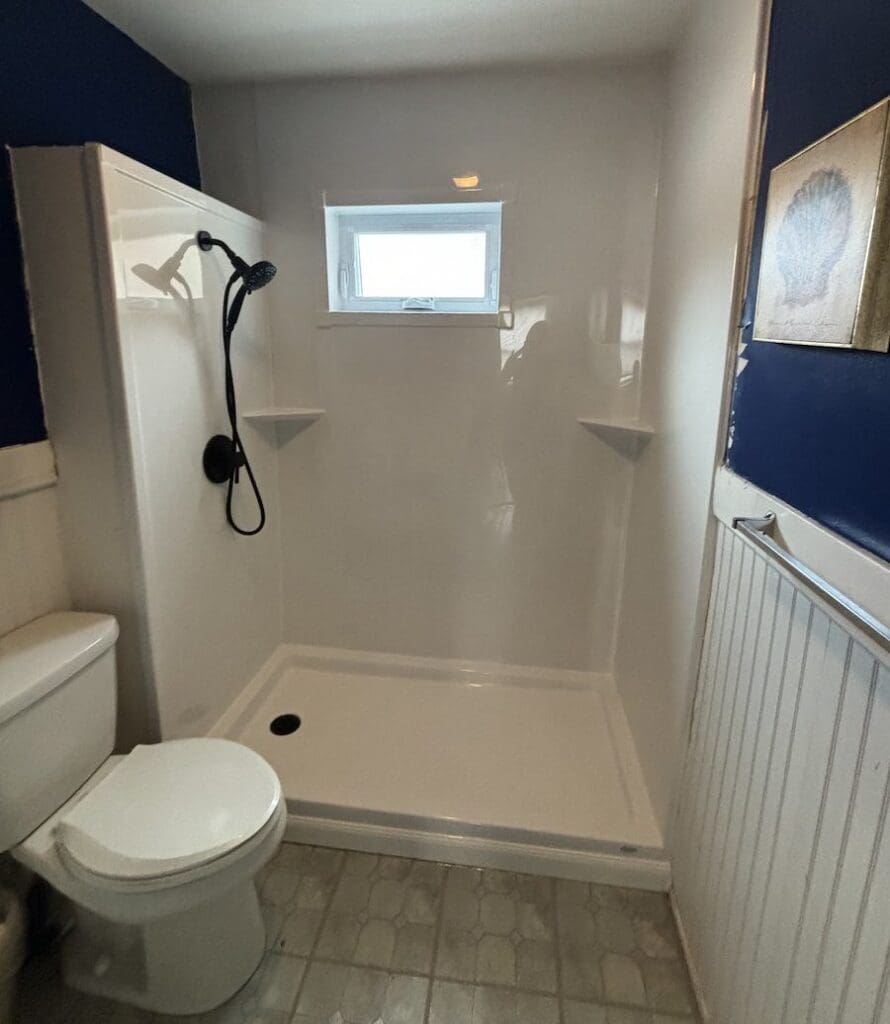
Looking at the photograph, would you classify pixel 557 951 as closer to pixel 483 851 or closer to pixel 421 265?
pixel 483 851

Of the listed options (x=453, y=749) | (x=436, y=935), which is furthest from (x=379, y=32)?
(x=436, y=935)

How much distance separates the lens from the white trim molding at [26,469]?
4.24 feet

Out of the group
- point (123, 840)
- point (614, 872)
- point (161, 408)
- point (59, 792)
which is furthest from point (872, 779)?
point (161, 408)

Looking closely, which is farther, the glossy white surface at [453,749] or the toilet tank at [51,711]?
the glossy white surface at [453,749]

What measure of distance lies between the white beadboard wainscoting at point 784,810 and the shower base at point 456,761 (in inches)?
13.1

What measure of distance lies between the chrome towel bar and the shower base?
3.37 ft

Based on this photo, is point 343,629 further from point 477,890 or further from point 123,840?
point 123,840

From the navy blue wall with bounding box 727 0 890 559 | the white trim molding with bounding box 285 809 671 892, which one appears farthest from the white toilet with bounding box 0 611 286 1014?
the navy blue wall with bounding box 727 0 890 559

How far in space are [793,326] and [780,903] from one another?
0.89 metres

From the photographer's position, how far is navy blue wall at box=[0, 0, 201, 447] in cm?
128

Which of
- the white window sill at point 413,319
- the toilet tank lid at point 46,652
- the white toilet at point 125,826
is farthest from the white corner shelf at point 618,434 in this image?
the toilet tank lid at point 46,652

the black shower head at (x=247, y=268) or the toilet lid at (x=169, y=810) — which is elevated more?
the black shower head at (x=247, y=268)

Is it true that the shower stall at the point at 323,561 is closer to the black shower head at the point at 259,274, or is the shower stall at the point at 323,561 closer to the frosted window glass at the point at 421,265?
the black shower head at the point at 259,274

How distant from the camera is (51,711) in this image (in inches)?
47.6
